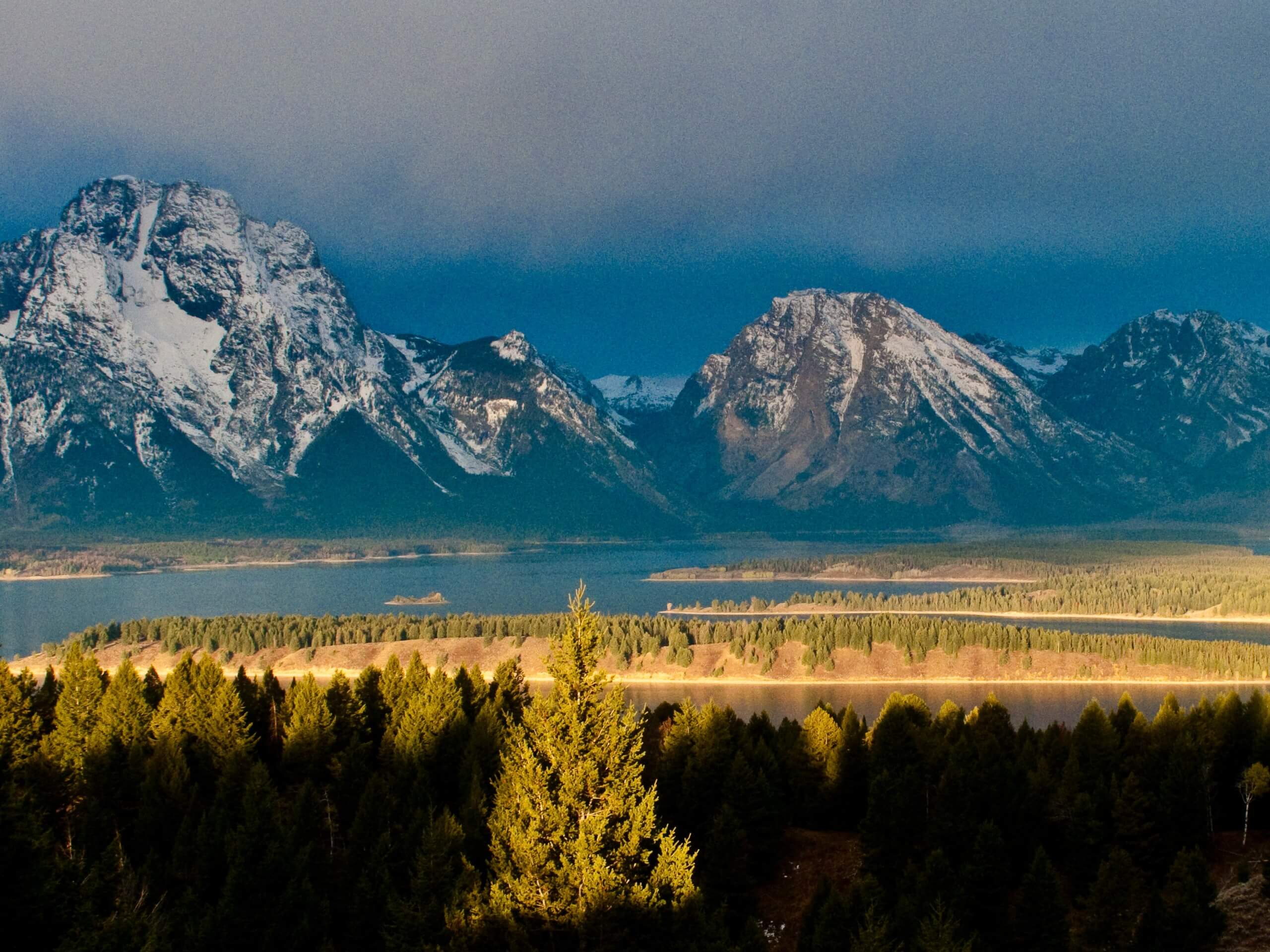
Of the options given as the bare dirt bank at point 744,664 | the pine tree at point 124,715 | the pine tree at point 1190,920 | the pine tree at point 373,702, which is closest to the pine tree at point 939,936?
the pine tree at point 1190,920

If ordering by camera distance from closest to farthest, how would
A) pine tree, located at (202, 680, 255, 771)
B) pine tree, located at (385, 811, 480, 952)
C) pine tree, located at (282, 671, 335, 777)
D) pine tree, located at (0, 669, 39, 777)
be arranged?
1. pine tree, located at (385, 811, 480, 952)
2. pine tree, located at (0, 669, 39, 777)
3. pine tree, located at (202, 680, 255, 771)
4. pine tree, located at (282, 671, 335, 777)

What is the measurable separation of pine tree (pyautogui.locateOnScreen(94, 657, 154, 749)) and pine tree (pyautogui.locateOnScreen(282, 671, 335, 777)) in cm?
748

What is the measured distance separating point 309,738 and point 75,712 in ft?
42.7

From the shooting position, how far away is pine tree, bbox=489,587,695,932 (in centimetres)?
2773

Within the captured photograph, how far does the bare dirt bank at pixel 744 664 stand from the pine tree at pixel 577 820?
125 metres

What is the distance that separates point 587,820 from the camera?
27.5 meters

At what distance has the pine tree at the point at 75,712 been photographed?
5894 centimetres

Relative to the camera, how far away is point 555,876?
27922 millimetres

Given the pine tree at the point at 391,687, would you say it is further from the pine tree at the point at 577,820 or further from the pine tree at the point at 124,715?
the pine tree at the point at 577,820

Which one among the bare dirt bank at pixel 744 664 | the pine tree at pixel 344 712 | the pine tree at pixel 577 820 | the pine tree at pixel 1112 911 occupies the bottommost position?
the bare dirt bank at pixel 744 664

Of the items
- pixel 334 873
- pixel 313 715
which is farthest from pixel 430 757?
pixel 334 873

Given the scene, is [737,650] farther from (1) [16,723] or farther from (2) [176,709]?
(1) [16,723]

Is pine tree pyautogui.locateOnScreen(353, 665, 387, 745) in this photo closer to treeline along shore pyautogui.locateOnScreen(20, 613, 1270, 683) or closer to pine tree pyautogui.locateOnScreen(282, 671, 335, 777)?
pine tree pyautogui.locateOnScreen(282, 671, 335, 777)

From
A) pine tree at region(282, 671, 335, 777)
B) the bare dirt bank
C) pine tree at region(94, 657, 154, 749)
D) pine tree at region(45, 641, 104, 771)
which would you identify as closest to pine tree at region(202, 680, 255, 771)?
pine tree at region(282, 671, 335, 777)
